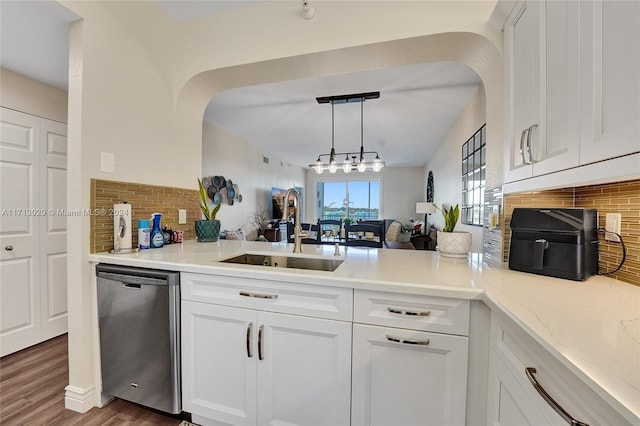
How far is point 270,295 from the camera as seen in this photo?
1214 mm

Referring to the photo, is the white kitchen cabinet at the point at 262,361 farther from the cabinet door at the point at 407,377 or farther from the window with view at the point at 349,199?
the window with view at the point at 349,199

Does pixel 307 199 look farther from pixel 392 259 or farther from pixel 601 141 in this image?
pixel 601 141

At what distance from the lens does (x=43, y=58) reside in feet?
6.20

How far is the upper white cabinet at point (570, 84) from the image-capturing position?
688mm

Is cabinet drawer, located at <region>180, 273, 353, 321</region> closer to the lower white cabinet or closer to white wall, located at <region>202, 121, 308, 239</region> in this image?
Result: the lower white cabinet

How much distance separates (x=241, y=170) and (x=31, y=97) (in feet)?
9.69

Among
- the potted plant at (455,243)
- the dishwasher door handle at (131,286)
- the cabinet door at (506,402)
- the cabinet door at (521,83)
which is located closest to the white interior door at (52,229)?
the dishwasher door handle at (131,286)

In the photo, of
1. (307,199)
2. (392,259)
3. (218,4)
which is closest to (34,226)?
(218,4)

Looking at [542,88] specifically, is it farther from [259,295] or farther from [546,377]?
[259,295]

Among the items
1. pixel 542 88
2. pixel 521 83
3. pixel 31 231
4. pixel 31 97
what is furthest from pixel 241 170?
pixel 542 88

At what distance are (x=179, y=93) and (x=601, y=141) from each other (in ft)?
7.75

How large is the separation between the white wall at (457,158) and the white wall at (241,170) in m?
3.56

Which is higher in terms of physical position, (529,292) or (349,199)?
(349,199)

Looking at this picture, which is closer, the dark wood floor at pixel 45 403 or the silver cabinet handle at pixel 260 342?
the silver cabinet handle at pixel 260 342
